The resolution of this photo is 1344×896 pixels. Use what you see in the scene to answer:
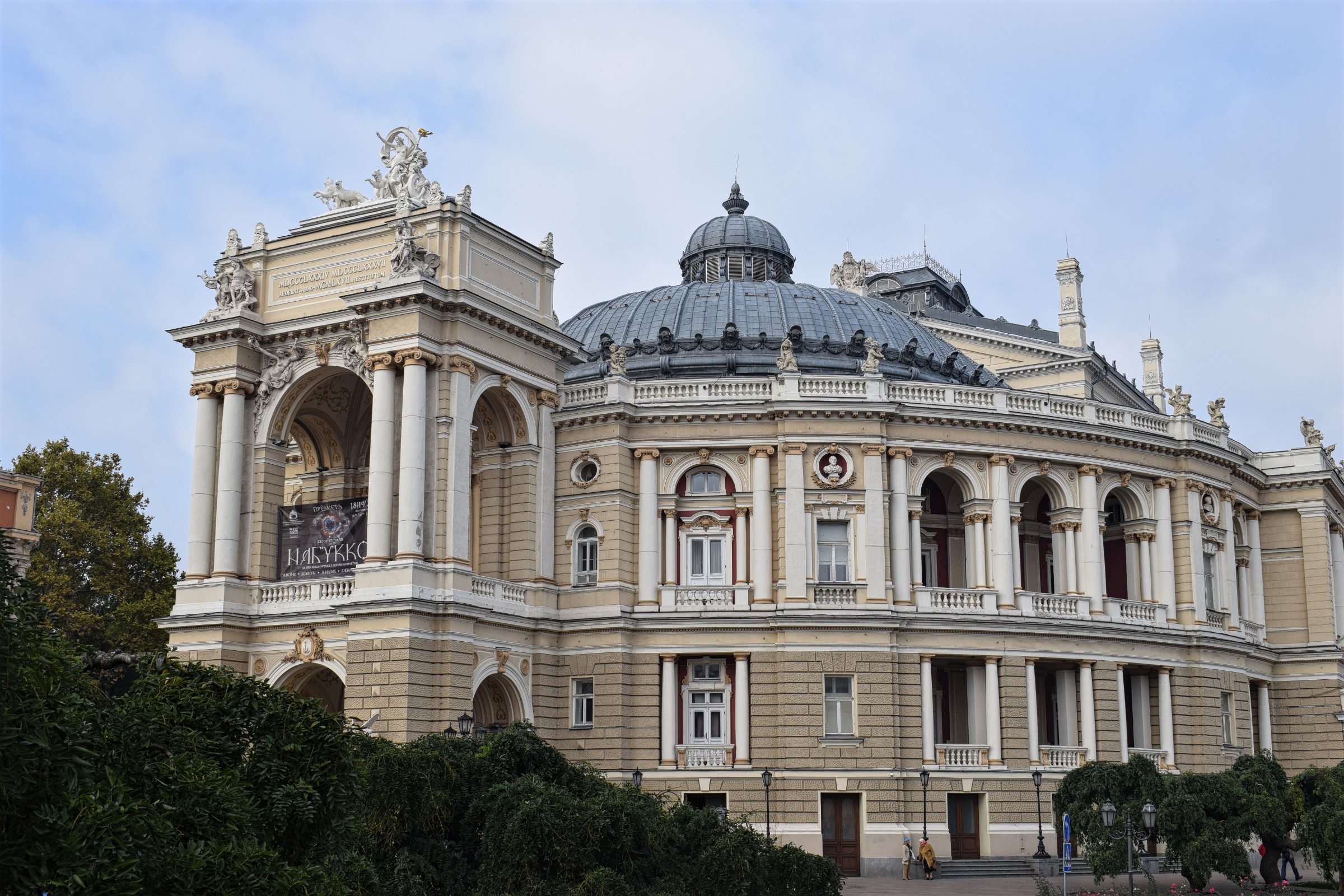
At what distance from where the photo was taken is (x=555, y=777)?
1105 inches

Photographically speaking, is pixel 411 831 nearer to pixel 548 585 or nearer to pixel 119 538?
pixel 548 585

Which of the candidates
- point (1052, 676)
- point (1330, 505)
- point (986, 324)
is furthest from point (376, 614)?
point (986, 324)

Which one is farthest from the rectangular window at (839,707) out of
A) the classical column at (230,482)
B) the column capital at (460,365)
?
the classical column at (230,482)

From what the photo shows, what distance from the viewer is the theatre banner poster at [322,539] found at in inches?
1731

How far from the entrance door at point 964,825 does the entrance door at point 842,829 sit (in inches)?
122

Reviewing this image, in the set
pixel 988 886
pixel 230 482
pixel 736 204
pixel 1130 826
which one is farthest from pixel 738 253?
pixel 1130 826

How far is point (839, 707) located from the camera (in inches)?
1779

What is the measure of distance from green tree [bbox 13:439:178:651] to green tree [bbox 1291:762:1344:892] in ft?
137

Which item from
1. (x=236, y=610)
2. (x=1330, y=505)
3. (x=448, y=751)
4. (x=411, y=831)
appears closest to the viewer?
(x=411, y=831)

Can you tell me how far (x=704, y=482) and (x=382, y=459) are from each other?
11232 mm

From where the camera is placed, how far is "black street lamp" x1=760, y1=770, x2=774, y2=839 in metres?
42.5

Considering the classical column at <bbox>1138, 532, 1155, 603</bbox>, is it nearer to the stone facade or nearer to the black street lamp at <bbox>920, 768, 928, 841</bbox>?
the stone facade

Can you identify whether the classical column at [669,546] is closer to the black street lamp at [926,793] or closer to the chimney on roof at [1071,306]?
the black street lamp at [926,793]

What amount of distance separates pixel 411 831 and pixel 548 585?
68.9 feet
